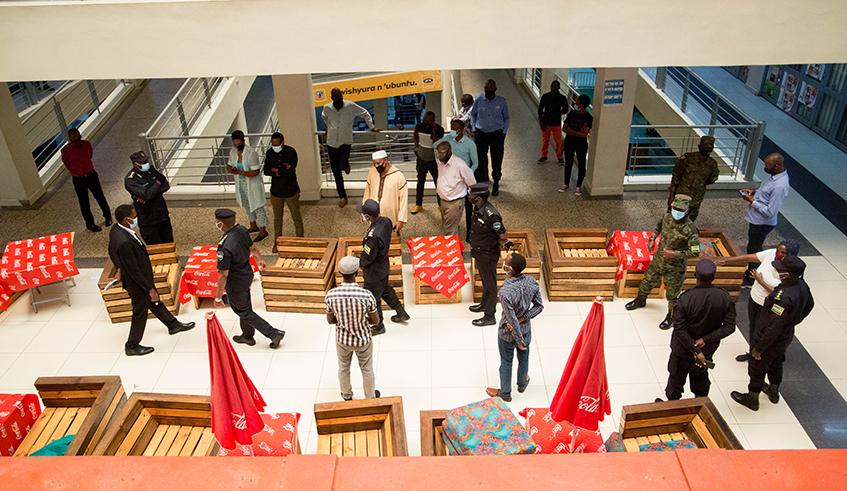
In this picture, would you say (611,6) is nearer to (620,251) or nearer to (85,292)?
(620,251)

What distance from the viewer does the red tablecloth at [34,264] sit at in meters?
→ 6.91

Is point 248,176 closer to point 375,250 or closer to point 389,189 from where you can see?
point 389,189

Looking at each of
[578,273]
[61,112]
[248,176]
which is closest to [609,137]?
[578,273]

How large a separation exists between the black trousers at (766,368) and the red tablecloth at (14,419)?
625cm

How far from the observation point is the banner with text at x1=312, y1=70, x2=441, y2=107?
1261 centimetres

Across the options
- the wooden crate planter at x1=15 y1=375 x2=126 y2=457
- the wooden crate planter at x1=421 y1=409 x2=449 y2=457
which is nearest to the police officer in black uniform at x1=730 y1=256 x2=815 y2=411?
the wooden crate planter at x1=421 y1=409 x2=449 y2=457

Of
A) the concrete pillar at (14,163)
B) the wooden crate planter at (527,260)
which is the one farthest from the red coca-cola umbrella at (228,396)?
the concrete pillar at (14,163)

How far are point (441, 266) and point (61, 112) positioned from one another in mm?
8340

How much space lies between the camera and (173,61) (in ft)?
20.3

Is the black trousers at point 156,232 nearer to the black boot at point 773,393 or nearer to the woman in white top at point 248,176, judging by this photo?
the woman in white top at point 248,176

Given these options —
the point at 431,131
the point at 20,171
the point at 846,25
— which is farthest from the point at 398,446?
the point at 20,171

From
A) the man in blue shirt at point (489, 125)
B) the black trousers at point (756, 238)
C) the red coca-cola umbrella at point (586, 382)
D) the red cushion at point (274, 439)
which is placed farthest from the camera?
the man in blue shirt at point (489, 125)

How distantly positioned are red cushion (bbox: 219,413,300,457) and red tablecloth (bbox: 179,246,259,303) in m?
2.62

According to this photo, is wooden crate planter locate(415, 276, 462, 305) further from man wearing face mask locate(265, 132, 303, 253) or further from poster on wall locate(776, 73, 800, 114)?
poster on wall locate(776, 73, 800, 114)
